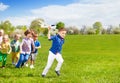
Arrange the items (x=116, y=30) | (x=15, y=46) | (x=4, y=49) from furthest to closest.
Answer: (x=116, y=30) → (x=15, y=46) → (x=4, y=49)

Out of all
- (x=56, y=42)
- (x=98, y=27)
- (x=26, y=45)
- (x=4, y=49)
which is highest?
(x=56, y=42)

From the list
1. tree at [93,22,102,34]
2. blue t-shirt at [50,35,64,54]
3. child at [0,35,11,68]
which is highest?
blue t-shirt at [50,35,64,54]

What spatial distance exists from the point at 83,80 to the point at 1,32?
20.2 ft

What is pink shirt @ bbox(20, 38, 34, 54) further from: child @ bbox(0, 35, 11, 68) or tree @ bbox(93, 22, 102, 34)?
tree @ bbox(93, 22, 102, 34)

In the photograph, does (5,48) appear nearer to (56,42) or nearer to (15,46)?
(15,46)

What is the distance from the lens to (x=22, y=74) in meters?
14.7

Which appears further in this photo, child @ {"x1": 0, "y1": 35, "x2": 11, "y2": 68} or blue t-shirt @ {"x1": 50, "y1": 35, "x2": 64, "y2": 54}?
child @ {"x1": 0, "y1": 35, "x2": 11, "y2": 68}

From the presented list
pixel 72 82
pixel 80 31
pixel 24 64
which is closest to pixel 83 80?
pixel 72 82

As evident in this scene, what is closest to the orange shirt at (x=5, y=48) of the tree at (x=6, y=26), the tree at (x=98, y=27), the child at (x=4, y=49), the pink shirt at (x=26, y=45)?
the child at (x=4, y=49)

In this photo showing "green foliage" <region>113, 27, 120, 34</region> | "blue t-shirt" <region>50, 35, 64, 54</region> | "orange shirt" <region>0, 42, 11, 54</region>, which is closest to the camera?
"blue t-shirt" <region>50, 35, 64, 54</region>

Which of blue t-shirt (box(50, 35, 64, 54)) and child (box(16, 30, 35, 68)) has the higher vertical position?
blue t-shirt (box(50, 35, 64, 54))

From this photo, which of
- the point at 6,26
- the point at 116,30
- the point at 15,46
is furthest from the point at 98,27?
the point at 15,46

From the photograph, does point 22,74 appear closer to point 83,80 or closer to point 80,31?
point 83,80

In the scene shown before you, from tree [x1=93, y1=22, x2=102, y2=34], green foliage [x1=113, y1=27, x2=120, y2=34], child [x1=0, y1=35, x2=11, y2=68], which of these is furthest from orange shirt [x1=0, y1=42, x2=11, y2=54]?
tree [x1=93, y1=22, x2=102, y2=34]
